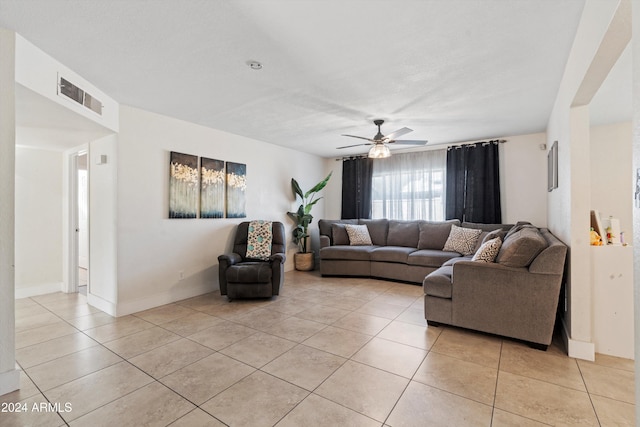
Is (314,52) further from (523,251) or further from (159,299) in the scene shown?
(159,299)

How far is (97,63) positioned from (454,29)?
2833mm

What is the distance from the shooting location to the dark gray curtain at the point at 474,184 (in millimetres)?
4859

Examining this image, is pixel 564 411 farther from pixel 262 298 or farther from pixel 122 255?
pixel 122 255

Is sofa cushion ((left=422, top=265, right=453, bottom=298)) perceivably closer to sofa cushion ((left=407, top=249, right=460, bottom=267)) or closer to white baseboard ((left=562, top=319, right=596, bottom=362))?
white baseboard ((left=562, top=319, right=596, bottom=362))

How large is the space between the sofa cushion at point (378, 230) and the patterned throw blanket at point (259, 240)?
2.23 m

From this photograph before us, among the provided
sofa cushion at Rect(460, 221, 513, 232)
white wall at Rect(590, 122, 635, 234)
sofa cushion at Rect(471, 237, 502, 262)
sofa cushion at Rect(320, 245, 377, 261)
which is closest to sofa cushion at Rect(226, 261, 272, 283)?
sofa cushion at Rect(320, 245, 377, 261)

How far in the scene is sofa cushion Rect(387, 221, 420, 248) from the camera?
5.33 metres

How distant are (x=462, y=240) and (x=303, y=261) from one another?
293cm

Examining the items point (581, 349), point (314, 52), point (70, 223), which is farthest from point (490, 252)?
point (70, 223)

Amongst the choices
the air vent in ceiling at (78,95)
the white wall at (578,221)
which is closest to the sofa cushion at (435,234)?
the white wall at (578,221)

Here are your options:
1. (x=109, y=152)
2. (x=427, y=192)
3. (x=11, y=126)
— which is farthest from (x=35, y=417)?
(x=427, y=192)

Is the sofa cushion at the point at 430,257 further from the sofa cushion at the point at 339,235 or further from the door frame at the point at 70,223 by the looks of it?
the door frame at the point at 70,223

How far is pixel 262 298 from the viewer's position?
3.90m

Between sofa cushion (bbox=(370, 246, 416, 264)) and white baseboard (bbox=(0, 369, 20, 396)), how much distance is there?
4333 millimetres
